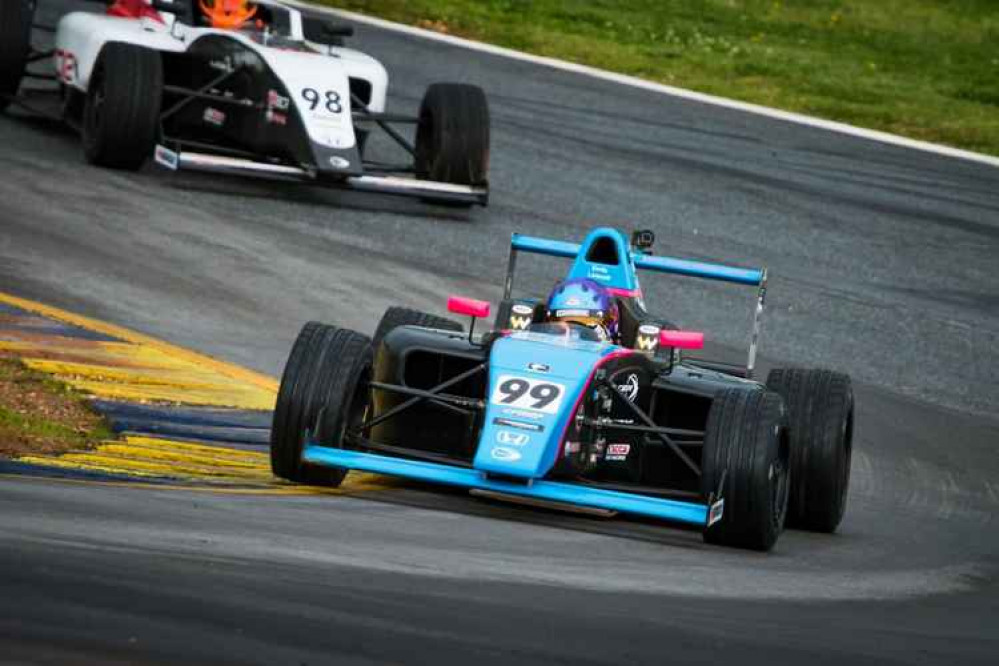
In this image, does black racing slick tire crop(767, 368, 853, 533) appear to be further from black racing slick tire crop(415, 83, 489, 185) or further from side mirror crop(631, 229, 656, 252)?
black racing slick tire crop(415, 83, 489, 185)

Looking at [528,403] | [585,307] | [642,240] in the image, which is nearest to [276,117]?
[642,240]

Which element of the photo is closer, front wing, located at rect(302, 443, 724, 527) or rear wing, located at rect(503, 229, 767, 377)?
front wing, located at rect(302, 443, 724, 527)

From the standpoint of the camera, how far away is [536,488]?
887 cm

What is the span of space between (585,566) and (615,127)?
1470 cm

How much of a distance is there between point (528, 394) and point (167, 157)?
813 cm

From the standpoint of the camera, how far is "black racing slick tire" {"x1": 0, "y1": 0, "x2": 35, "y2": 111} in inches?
707

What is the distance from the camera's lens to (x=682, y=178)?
20297 mm

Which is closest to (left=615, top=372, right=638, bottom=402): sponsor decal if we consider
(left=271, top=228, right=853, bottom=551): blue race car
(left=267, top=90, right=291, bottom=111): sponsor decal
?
(left=271, top=228, right=853, bottom=551): blue race car

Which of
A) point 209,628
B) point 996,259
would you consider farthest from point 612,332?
point 996,259

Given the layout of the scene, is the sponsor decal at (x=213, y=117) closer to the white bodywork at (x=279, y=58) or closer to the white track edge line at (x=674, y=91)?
the white bodywork at (x=279, y=58)

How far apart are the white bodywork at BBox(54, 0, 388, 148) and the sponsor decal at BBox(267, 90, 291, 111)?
0.32ft

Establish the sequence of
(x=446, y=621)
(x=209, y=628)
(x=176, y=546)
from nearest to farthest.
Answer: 1. (x=209, y=628)
2. (x=446, y=621)
3. (x=176, y=546)

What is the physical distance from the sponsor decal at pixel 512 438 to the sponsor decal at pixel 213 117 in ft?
29.5

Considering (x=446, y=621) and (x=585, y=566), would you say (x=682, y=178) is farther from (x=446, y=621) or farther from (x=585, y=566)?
(x=446, y=621)
